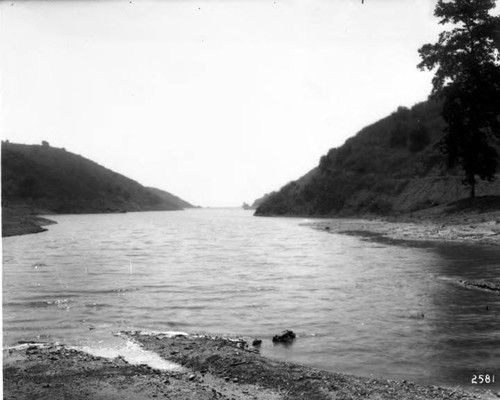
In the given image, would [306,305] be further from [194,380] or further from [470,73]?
[470,73]

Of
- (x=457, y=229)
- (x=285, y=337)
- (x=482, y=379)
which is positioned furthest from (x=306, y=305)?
(x=457, y=229)

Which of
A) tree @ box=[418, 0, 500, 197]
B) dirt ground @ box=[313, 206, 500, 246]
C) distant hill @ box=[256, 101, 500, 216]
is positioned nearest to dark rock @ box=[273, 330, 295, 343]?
dirt ground @ box=[313, 206, 500, 246]

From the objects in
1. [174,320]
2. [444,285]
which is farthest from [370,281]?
[174,320]

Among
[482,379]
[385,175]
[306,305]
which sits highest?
[385,175]

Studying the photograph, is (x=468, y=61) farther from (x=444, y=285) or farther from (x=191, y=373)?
(x=191, y=373)

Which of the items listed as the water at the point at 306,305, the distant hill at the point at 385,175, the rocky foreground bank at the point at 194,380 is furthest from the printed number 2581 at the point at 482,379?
the distant hill at the point at 385,175

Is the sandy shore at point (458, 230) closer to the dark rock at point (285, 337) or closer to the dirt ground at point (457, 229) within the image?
the dirt ground at point (457, 229)

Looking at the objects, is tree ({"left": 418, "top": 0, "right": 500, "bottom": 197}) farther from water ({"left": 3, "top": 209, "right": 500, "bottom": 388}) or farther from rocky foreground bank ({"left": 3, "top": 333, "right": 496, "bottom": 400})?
rocky foreground bank ({"left": 3, "top": 333, "right": 496, "bottom": 400})
